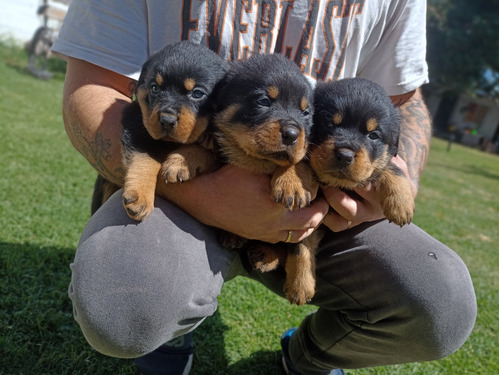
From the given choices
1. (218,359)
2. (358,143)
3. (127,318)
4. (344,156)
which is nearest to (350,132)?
(358,143)

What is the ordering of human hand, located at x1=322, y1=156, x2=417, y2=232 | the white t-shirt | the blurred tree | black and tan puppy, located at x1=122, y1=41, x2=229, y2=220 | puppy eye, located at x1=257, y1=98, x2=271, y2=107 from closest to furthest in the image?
1. black and tan puppy, located at x1=122, y1=41, x2=229, y2=220
2. puppy eye, located at x1=257, y1=98, x2=271, y2=107
3. human hand, located at x1=322, y1=156, x2=417, y2=232
4. the white t-shirt
5. the blurred tree

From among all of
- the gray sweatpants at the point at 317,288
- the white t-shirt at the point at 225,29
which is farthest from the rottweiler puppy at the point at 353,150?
the white t-shirt at the point at 225,29

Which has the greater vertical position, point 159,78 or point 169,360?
point 159,78

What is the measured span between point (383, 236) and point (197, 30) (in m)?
1.35

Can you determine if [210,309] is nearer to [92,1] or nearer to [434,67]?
[92,1]

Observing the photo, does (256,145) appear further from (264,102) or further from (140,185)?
(140,185)

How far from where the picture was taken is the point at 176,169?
5.90 ft

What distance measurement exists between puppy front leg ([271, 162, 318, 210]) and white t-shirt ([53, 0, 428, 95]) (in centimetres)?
64

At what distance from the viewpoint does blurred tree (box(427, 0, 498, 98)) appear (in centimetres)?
2639

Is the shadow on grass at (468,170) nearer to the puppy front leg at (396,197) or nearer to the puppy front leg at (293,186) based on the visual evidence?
the puppy front leg at (396,197)

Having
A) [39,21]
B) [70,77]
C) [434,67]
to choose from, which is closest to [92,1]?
[70,77]

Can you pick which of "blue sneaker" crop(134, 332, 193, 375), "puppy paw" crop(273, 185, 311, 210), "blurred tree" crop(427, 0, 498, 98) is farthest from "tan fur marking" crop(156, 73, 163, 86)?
"blurred tree" crop(427, 0, 498, 98)

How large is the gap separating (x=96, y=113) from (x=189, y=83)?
540 millimetres

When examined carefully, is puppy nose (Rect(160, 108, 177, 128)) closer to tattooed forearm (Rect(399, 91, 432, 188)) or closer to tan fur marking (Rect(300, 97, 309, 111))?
tan fur marking (Rect(300, 97, 309, 111))
